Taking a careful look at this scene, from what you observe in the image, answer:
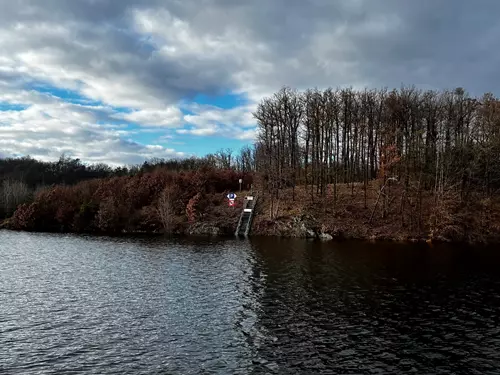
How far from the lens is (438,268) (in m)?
34.6

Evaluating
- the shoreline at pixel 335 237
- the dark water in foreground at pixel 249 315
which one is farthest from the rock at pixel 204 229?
the dark water in foreground at pixel 249 315

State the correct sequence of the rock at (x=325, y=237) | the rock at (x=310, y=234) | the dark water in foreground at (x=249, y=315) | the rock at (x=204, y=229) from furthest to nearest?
the rock at (x=204, y=229) < the rock at (x=310, y=234) < the rock at (x=325, y=237) < the dark water in foreground at (x=249, y=315)

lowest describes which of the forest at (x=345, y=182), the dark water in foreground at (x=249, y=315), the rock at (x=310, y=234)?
the dark water in foreground at (x=249, y=315)

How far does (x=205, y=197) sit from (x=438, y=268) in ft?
152

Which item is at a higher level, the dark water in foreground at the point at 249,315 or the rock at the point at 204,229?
the rock at the point at 204,229

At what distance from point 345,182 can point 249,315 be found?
60.0 m

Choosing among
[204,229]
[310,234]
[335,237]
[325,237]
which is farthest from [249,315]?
[204,229]

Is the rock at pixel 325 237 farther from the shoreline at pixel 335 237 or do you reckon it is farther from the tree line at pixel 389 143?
the tree line at pixel 389 143

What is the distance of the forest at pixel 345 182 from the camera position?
2318 inches

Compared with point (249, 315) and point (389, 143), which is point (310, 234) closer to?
point (389, 143)

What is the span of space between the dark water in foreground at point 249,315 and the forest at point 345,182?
70.1 feet

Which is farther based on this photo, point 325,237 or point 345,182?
point 345,182

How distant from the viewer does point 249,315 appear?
21.1 metres

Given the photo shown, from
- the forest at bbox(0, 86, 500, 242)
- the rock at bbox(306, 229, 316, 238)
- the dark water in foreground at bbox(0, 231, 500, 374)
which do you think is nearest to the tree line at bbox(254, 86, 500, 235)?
the forest at bbox(0, 86, 500, 242)
